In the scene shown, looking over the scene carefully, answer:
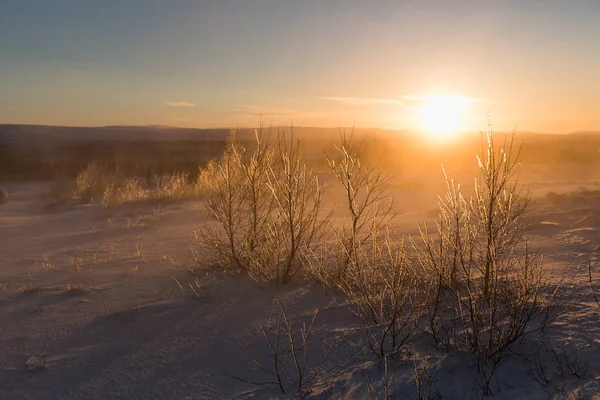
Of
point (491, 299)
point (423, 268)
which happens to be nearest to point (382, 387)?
point (491, 299)

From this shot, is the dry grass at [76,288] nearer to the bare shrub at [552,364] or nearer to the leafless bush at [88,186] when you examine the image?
the bare shrub at [552,364]

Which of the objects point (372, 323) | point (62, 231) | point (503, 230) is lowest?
point (62, 231)

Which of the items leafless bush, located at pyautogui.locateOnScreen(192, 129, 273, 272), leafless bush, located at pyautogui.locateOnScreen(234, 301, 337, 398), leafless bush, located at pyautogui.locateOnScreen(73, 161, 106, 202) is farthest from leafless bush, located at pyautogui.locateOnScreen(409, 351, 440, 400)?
leafless bush, located at pyautogui.locateOnScreen(73, 161, 106, 202)

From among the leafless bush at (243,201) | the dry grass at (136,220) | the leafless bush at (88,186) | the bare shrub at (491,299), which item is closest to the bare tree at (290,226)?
the leafless bush at (243,201)

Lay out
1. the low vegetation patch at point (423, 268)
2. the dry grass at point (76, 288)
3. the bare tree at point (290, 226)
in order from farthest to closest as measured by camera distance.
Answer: the dry grass at point (76, 288) → the bare tree at point (290, 226) → the low vegetation patch at point (423, 268)

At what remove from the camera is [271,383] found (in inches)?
170

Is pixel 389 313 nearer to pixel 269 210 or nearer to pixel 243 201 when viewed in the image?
pixel 269 210

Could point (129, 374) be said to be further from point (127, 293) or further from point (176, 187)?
point (176, 187)

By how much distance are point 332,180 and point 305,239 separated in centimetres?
1827

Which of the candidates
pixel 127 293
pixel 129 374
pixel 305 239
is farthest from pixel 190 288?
pixel 129 374

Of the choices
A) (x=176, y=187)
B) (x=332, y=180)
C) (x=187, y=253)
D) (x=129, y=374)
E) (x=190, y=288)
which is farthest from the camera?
(x=332, y=180)

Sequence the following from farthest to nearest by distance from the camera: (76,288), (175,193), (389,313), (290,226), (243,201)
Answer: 1. (175,193)
2. (243,201)
3. (76,288)
4. (290,226)
5. (389,313)

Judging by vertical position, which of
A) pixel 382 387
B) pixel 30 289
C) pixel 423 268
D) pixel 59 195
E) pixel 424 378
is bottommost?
pixel 59 195

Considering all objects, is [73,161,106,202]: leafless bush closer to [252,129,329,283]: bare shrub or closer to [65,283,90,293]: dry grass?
[65,283,90,293]: dry grass
